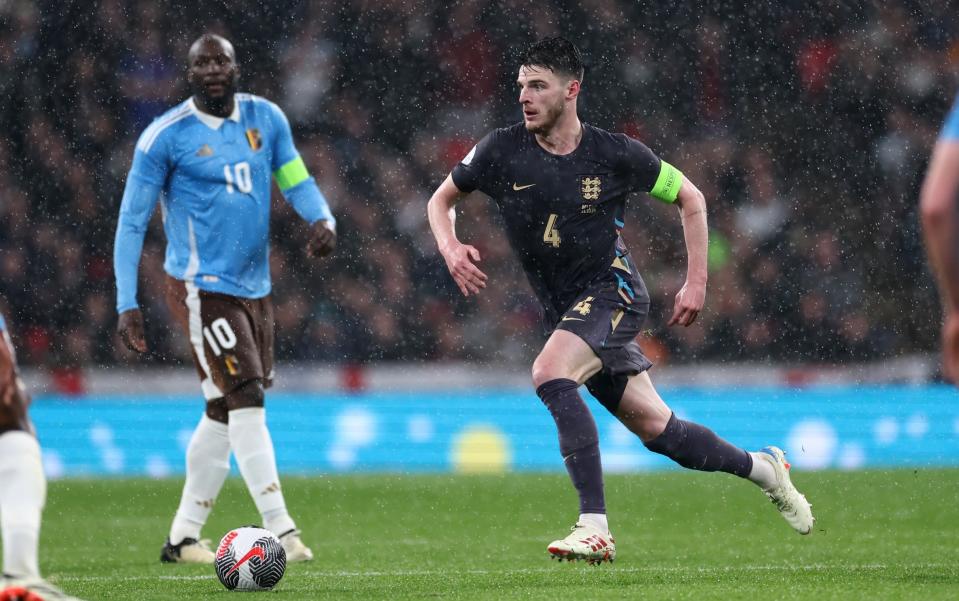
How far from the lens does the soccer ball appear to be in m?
5.40

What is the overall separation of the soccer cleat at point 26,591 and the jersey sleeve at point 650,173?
3040 mm

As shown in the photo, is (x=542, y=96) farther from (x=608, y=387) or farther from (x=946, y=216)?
(x=946, y=216)

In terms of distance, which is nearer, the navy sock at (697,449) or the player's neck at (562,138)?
the player's neck at (562,138)

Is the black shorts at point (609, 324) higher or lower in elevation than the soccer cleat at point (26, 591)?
higher

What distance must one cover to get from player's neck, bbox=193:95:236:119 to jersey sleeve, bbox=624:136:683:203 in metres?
1.91

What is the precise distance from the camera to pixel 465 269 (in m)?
5.47

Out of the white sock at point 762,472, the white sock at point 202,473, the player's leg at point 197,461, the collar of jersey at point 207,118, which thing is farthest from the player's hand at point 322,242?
the white sock at point 762,472

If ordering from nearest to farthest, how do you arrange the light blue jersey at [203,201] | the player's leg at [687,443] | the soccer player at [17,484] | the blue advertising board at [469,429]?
the soccer player at [17,484]
the player's leg at [687,443]
the light blue jersey at [203,201]
the blue advertising board at [469,429]

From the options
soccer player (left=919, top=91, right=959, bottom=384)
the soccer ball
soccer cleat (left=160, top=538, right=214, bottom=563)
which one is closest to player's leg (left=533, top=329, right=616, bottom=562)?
the soccer ball

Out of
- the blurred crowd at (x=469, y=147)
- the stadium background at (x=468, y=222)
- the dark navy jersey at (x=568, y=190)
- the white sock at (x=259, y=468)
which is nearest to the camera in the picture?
the dark navy jersey at (x=568, y=190)

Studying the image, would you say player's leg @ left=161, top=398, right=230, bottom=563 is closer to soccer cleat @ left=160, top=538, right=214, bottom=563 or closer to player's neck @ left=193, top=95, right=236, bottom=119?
soccer cleat @ left=160, top=538, right=214, bottom=563

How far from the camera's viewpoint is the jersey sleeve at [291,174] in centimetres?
691

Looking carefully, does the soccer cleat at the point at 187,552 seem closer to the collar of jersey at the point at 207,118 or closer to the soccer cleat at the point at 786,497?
the collar of jersey at the point at 207,118

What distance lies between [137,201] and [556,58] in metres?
2.06
